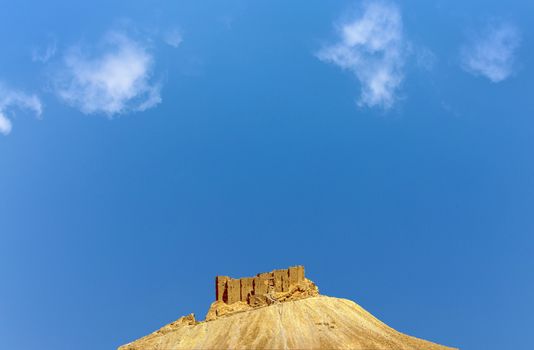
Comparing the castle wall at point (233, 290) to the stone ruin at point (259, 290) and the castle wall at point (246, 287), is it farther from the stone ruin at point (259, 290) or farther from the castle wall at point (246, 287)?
the castle wall at point (246, 287)

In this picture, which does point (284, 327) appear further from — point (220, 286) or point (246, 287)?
point (220, 286)

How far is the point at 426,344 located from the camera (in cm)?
8600

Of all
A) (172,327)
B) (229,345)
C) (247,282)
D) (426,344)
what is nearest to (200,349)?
(229,345)

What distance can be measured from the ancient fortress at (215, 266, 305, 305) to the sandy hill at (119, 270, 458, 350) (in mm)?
157

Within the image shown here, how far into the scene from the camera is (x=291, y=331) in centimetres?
8462

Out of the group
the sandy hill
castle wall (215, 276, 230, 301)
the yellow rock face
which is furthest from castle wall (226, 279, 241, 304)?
the yellow rock face

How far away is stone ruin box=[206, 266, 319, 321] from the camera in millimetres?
96688

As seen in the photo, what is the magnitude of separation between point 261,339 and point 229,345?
13.2 ft

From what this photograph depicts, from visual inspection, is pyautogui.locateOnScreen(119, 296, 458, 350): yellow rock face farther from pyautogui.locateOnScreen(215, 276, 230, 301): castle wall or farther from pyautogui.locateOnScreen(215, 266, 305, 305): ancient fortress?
pyautogui.locateOnScreen(215, 276, 230, 301): castle wall

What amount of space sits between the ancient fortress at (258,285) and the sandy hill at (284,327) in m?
0.16

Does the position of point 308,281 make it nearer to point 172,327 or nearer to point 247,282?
point 247,282

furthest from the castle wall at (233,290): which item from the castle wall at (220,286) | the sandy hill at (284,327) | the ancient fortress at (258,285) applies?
the castle wall at (220,286)

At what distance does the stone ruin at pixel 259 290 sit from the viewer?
317 feet

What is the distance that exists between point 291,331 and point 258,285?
16.0 meters
